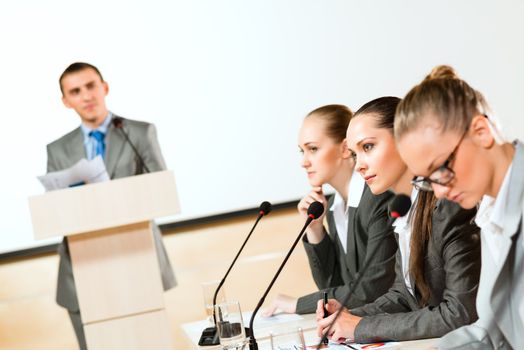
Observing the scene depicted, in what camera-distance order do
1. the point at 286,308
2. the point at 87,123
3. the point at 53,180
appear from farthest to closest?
the point at 87,123 → the point at 53,180 → the point at 286,308

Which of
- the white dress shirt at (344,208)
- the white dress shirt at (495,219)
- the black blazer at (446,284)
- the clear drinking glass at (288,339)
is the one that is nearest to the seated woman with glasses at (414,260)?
the black blazer at (446,284)

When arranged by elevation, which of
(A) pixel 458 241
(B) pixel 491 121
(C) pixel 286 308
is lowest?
(C) pixel 286 308

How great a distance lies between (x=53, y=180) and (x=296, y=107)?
3.05m

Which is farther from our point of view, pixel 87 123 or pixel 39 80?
pixel 39 80

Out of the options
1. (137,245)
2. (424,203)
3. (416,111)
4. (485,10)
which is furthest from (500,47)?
(416,111)

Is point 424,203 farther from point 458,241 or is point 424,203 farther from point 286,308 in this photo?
point 286,308

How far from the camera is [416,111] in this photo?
1.90 m

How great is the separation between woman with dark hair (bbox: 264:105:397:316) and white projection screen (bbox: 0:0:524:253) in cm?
270

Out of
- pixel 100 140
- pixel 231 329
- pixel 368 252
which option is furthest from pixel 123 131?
pixel 231 329

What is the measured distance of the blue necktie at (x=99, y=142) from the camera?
17.4 ft

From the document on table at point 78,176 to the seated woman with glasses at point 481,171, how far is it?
2.00m

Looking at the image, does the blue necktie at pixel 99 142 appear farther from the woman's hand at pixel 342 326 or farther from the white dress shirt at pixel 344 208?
the woman's hand at pixel 342 326

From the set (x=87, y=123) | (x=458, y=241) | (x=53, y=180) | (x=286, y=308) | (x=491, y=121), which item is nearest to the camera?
(x=491, y=121)

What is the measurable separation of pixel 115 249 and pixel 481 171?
7.14 feet
